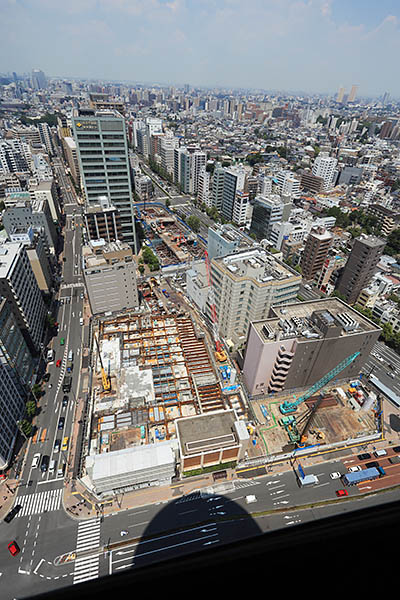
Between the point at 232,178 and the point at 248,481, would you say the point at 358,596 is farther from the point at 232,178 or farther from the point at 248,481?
the point at 232,178

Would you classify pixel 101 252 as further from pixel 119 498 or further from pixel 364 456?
pixel 364 456

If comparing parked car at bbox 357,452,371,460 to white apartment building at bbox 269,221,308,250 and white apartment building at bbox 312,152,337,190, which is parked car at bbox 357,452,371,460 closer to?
white apartment building at bbox 269,221,308,250

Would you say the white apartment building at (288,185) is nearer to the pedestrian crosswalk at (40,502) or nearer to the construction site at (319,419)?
the construction site at (319,419)

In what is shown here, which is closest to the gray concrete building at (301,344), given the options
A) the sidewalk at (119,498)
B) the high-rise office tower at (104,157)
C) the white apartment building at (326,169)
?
the sidewalk at (119,498)

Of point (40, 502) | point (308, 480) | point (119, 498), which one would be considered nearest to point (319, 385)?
point (308, 480)

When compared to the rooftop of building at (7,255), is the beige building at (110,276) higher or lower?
lower
